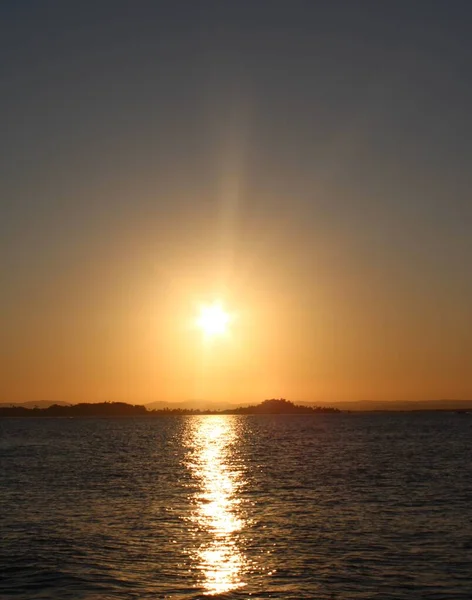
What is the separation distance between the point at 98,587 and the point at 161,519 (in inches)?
651

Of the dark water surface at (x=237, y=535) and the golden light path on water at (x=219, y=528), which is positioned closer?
the dark water surface at (x=237, y=535)

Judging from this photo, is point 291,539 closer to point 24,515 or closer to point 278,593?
point 278,593

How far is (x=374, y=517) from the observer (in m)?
45.8

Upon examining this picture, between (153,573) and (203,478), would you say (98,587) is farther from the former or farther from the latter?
(203,478)

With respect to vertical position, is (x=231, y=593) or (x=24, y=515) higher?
(x=24, y=515)

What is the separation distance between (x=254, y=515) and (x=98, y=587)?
19.5m

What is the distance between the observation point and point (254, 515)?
4731 centimetres

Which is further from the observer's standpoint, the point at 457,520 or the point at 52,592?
the point at 457,520

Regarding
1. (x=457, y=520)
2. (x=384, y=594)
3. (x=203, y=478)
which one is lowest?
(x=384, y=594)

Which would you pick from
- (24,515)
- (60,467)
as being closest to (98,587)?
(24,515)

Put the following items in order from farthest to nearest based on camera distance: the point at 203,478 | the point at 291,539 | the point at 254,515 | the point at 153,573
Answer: the point at 203,478, the point at 254,515, the point at 291,539, the point at 153,573

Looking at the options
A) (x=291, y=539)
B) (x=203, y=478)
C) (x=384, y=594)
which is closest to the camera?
(x=384, y=594)

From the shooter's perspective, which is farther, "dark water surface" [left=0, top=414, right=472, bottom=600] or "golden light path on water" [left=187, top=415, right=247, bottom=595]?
"golden light path on water" [left=187, top=415, right=247, bottom=595]

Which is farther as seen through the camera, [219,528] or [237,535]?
[219,528]
